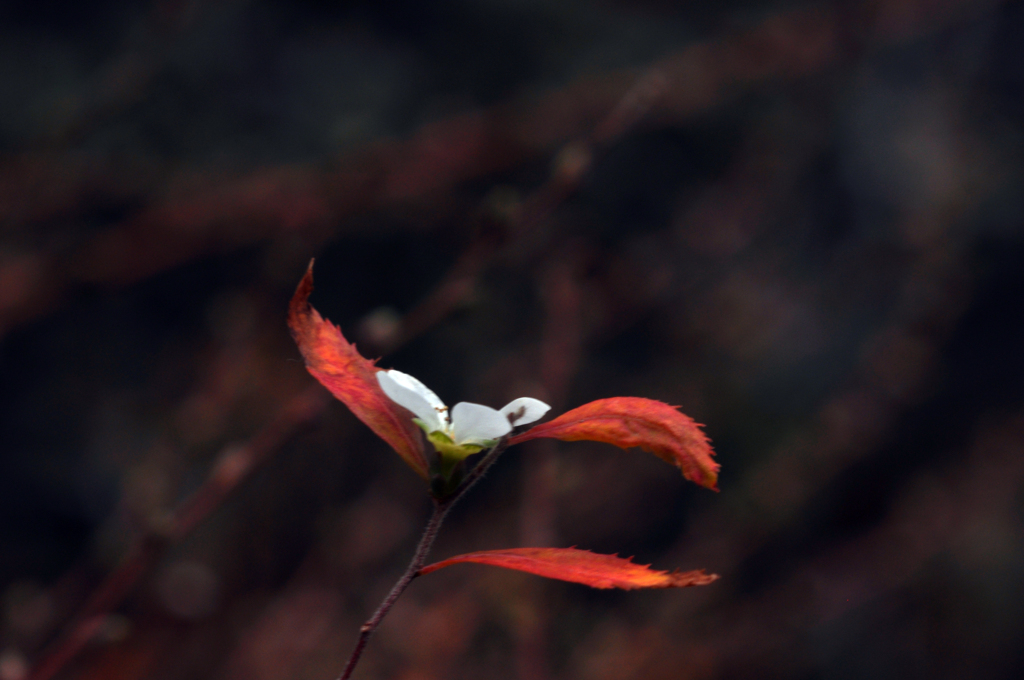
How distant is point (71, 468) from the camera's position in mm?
1860

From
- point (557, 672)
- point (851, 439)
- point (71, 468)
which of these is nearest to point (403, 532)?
point (557, 672)

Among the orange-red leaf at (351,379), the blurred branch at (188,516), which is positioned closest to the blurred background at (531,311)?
the blurred branch at (188,516)

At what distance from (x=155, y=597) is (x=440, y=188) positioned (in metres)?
1.25

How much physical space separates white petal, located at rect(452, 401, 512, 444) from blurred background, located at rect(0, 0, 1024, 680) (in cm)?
87

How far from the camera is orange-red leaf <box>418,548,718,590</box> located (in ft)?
1.07

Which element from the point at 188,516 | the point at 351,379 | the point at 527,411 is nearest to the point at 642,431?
the point at 527,411

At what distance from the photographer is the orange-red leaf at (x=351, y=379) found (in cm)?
39

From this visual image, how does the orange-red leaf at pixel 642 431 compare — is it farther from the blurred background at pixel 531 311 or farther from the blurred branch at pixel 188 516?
the blurred background at pixel 531 311

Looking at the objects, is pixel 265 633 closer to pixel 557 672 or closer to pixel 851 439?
pixel 557 672

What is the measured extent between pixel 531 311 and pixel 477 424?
189 centimetres

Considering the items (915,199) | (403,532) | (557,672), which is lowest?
(557,672)

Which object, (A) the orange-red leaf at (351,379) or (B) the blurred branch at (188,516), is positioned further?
(B) the blurred branch at (188,516)

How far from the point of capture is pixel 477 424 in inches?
14.9

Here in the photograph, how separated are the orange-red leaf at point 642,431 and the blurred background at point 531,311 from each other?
88 centimetres
